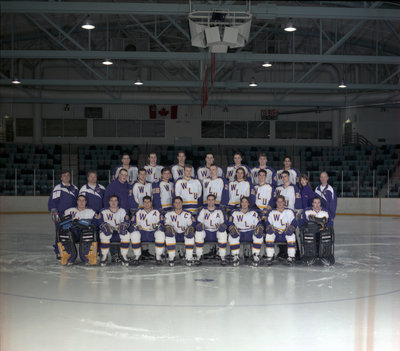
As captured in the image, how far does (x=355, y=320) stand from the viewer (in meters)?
4.46

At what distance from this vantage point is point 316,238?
7320 mm

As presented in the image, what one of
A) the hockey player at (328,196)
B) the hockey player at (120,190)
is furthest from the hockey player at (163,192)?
the hockey player at (328,196)

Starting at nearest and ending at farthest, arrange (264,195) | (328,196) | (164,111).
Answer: (264,195)
(328,196)
(164,111)

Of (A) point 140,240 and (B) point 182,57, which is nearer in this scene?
(A) point 140,240

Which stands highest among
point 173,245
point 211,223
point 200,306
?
point 211,223

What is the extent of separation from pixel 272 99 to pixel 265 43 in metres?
4.44

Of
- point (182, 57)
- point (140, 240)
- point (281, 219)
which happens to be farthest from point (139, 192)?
point (182, 57)

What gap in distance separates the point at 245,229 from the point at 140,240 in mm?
1492

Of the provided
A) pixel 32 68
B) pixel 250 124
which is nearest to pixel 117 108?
pixel 32 68

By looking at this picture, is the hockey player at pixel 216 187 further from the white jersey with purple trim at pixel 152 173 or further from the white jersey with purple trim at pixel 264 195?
the white jersey with purple trim at pixel 152 173

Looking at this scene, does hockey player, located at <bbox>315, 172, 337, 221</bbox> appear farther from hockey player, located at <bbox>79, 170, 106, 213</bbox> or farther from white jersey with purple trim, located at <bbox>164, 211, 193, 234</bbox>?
hockey player, located at <bbox>79, 170, 106, 213</bbox>

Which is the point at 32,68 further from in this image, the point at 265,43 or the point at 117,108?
the point at 265,43

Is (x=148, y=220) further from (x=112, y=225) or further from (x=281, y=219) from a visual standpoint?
(x=281, y=219)

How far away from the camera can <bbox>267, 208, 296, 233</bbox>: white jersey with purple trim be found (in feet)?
23.7
